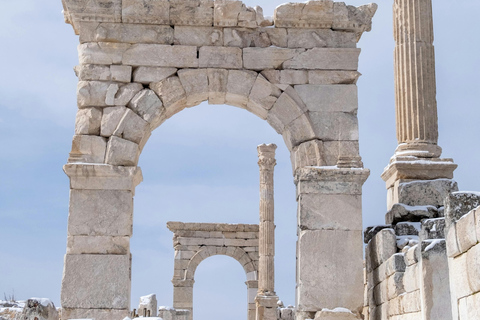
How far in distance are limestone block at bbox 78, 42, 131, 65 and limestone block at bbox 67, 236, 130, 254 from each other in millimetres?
2567

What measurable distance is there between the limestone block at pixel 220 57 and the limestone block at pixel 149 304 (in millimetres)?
4683

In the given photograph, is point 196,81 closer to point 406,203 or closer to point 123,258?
point 123,258

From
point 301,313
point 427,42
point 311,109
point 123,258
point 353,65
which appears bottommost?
point 301,313

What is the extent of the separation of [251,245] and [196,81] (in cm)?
1522

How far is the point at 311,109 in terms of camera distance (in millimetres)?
10266

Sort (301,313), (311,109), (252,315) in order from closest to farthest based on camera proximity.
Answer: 1. (301,313)
2. (311,109)
3. (252,315)

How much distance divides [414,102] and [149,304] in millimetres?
5833

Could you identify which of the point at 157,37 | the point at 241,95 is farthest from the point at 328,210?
the point at 157,37

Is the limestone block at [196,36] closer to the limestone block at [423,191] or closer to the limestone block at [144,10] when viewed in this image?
the limestone block at [144,10]

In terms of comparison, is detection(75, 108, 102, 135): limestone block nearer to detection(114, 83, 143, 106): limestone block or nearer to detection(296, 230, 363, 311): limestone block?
detection(114, 83, 143, 106): limestone block

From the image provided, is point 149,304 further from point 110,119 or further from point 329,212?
point 329,212

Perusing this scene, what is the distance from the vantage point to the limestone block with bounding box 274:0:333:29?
34.0ft

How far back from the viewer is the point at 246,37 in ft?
34.4

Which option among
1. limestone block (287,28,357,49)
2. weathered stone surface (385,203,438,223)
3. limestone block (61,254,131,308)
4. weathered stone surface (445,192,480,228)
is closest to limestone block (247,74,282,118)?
limestone block (287,28,357,49)
